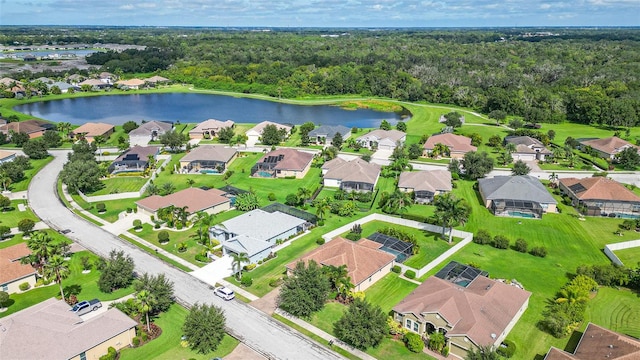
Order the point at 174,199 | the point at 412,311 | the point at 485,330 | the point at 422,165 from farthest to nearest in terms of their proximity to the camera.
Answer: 1. the point at 422,165
2. the point at 174,199
3. the point at 412,311
4. the point at 485,330

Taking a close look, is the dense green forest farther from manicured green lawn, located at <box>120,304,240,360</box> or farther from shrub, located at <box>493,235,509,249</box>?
manicured green lawn, located at <box>120,304,240,360</box>

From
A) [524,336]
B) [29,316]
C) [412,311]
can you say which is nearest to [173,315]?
[29,316]

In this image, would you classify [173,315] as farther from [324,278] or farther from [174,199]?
[174,199]

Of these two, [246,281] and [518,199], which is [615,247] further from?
[246,281]

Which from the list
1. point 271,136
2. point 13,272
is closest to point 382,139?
point 271,136

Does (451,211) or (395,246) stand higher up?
(451,211)

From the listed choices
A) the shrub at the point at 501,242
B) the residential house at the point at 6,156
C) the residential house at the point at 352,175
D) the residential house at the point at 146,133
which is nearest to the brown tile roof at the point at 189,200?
the residential house at the point at 352,175

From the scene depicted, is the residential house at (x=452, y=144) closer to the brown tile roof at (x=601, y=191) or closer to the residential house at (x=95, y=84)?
the brown tile roof at (x=601, y=191)
